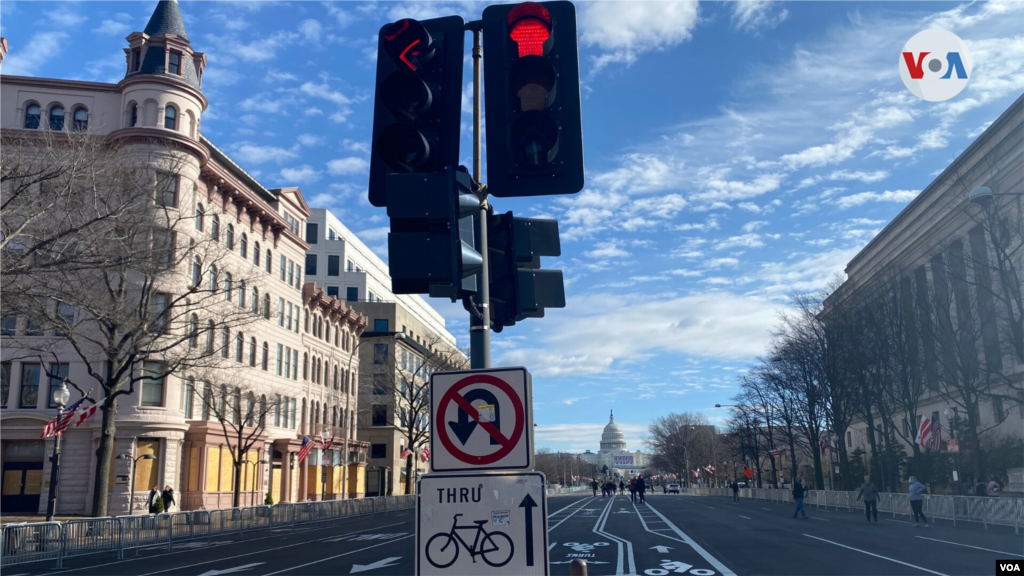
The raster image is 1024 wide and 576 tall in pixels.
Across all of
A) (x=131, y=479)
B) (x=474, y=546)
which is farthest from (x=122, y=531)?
(x=474, y=546)

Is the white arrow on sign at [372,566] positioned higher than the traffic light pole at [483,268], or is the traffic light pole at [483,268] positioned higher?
the traffic light pole at [483,268]

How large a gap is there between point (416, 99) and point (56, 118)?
45192 mm

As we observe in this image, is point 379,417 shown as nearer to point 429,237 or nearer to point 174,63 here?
point 174,63

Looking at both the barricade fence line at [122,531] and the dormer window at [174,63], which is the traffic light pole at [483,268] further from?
the dormer window at [174,63]

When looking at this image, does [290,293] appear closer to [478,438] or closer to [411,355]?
[411,355]

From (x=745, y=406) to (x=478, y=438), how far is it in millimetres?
68765

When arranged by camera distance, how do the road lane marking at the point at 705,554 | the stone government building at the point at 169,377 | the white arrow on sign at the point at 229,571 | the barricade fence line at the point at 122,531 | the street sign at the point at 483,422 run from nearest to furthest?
the street sign at the point at 483,422
the road lane marking at the point at 705,554
the white arrow on sign at the point at 229,571
the barricade fence line at the point at 122,531
the stone government building at the point at 169,377

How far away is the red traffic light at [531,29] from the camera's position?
522cm

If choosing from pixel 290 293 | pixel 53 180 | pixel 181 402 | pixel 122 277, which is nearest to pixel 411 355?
pixel 290 293

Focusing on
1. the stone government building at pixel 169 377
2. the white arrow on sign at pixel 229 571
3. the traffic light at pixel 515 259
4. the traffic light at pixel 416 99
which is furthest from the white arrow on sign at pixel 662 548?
the stone government building at pixel 169 377

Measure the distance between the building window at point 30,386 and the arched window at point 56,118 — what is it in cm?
1256

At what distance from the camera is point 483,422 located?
14.3 ft

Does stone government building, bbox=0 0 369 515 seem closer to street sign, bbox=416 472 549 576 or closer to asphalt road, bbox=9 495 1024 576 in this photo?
asphalt road, bbox=9 495 1024 576

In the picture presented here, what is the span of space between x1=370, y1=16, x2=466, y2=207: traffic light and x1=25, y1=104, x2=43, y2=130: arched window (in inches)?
1752
